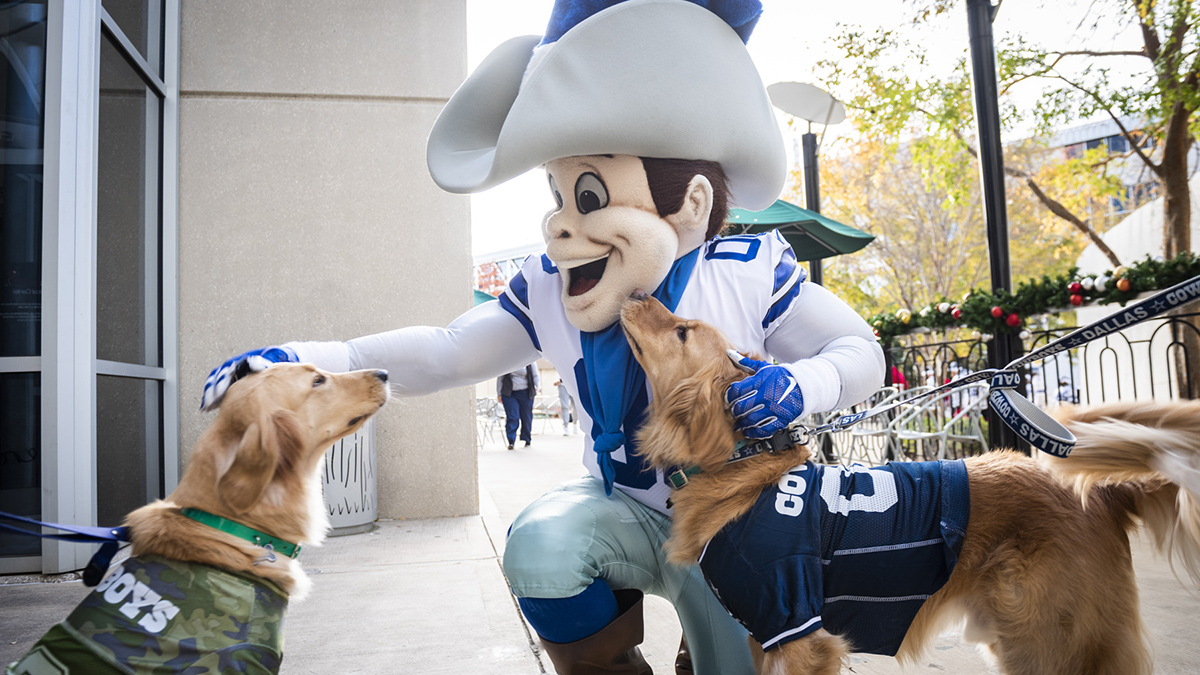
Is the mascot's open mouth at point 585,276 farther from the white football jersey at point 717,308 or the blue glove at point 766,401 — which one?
the blue glove at point 766,401

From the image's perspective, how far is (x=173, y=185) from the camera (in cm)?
502

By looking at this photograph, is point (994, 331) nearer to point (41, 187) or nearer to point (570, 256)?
point (570, 256)

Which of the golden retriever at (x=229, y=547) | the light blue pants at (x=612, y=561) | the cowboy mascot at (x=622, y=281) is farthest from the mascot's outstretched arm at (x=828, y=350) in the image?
the golden retriever at (x=229, y=547)

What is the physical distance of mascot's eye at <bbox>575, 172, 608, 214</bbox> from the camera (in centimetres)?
205

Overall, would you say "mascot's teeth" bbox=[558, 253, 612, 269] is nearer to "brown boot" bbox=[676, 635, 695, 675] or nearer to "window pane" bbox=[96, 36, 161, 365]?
"brown boot" bbox=[676, 635, 695, 675]

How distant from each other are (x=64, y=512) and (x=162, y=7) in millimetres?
3493

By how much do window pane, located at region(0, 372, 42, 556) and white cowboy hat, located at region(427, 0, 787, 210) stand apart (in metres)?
3.05

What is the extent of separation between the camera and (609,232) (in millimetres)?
1990

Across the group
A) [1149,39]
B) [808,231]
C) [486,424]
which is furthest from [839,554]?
[486,424]

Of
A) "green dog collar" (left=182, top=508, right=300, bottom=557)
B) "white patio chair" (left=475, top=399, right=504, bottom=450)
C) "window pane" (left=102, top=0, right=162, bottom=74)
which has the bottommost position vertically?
"white patio chair" (left=475, top=399, right=504, bottom=450)

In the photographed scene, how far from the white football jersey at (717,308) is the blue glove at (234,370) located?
762mm

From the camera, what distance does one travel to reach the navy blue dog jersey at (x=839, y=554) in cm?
163

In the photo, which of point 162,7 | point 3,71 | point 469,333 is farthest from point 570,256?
point 162,7

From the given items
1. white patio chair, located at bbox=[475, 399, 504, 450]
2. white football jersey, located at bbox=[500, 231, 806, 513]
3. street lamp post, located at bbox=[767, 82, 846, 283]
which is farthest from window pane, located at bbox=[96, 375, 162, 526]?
white patio chair, located at bbox=[475, 399, 504, 450]
